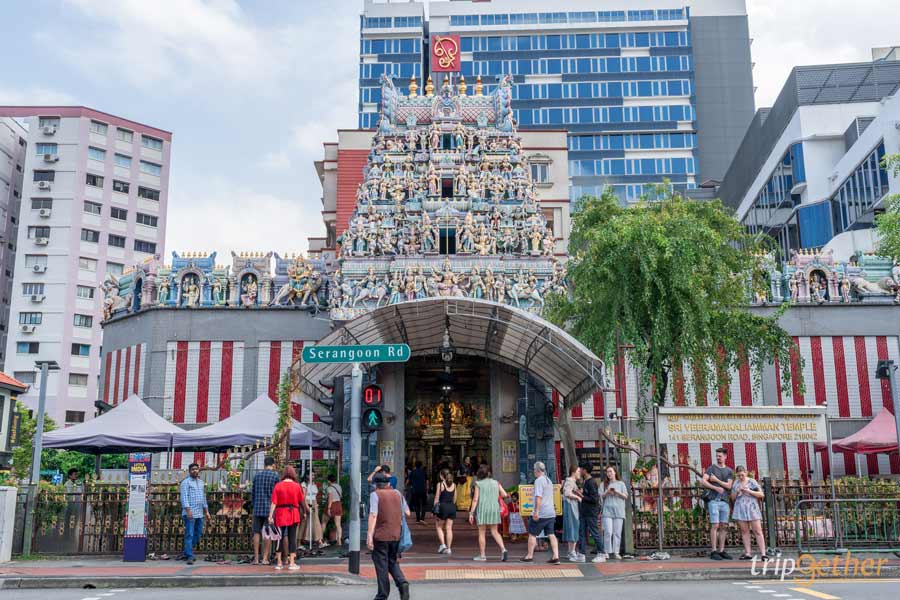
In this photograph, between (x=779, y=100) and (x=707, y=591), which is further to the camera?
(x=779, y=100)

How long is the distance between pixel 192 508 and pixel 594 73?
77.3 metres

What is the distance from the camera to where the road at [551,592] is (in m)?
11.8

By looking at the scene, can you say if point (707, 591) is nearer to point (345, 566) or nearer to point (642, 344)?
point (345, 566)

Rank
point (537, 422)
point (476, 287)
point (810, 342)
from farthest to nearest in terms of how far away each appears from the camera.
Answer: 1. point (810, 342)
2. point (476, 287)
3. point (537, 422)

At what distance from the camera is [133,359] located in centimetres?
3388

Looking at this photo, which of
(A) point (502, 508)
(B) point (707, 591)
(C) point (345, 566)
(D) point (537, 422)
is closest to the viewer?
(B) point (707, 591)

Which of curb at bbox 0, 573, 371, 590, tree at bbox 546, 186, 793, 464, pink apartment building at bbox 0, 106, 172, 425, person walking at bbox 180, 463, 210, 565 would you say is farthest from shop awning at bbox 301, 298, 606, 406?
pink apartment building at bbox 0, 106, 172, 425

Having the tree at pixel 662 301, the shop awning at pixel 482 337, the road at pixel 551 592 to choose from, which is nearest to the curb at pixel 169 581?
the road at pixel 551 592

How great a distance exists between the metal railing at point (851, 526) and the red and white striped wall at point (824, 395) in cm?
1473

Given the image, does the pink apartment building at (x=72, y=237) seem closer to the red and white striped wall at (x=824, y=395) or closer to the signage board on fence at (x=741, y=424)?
the red and white striped wall at (x=824, y=395)

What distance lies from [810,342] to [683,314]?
1496cm

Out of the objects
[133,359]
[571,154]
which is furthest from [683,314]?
[571,154]

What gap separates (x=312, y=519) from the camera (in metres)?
18.4
